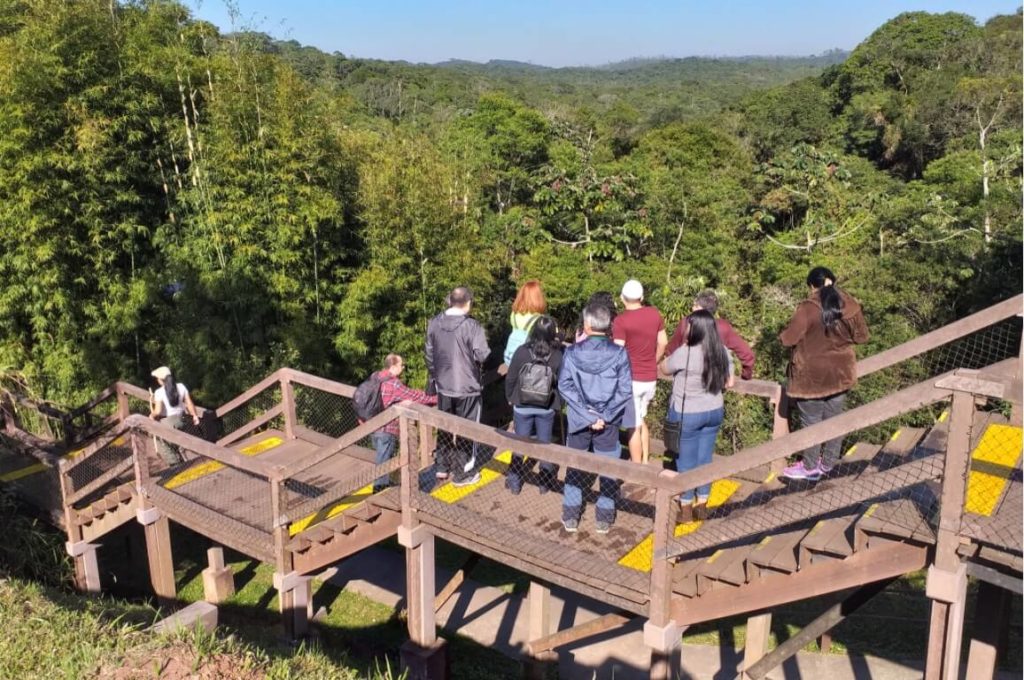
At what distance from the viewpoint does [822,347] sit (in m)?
4.47

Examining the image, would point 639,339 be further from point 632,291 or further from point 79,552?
point 79,552

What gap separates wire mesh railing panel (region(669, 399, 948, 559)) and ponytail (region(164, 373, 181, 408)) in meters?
4.99

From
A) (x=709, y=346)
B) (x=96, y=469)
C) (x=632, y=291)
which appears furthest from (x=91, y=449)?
(x=709, y=346)

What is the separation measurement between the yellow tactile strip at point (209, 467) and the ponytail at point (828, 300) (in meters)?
4.95

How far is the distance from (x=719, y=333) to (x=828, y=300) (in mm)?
608

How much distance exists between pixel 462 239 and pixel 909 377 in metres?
6.90

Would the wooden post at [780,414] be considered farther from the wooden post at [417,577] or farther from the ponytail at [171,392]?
the ponytail at [171,392]

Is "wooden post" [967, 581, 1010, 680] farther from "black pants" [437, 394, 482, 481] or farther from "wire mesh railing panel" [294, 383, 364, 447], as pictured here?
"wire mesh railing panel" [294, 383, 364, 447]

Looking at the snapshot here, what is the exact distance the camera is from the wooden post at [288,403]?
7117 millimetres

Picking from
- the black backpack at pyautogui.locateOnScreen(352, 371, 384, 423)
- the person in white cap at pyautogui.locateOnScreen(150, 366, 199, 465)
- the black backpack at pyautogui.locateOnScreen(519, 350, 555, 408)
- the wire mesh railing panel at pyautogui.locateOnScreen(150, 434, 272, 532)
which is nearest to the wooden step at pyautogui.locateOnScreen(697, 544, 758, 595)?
the black backpack at pyautogui.locateOnScreen(519, 350, 555, 408)

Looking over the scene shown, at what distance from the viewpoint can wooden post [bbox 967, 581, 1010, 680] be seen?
15.3ft

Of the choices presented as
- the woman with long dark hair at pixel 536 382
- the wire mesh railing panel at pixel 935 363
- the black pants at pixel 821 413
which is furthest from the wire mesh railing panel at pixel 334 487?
the wire mesh railing panel at pixel 935 363

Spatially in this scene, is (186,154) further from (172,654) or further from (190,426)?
(172,654)

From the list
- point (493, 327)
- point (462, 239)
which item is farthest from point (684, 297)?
point (462, 239)
